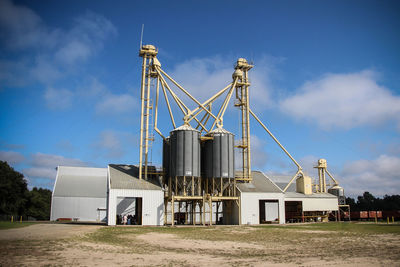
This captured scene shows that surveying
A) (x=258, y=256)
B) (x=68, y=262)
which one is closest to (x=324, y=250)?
(x=258, y=256)

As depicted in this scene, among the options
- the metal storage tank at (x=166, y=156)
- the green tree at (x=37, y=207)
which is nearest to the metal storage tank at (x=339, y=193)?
the metal storage tank at (x=166, y=156)

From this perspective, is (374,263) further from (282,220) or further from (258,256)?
(282,220)

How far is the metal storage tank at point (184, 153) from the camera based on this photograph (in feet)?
164

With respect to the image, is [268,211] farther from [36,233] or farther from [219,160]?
[36,233]

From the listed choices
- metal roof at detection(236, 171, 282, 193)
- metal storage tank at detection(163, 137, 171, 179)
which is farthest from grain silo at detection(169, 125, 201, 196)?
metal roof at detection(236, 171, 282, 193)

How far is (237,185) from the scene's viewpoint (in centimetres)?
5647

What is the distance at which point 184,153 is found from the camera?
165ft

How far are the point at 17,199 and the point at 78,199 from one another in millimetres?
18820

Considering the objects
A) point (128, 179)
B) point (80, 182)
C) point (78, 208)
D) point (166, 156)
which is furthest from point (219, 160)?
point (80, 182)

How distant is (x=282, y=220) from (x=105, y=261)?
44.1m

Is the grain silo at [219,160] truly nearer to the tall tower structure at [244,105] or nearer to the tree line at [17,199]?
the tall tower structure at [244,105]

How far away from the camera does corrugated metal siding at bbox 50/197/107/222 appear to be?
65.2m

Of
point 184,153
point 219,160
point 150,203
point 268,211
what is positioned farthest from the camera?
point 268,211

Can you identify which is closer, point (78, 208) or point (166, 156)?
point (166, 156)
